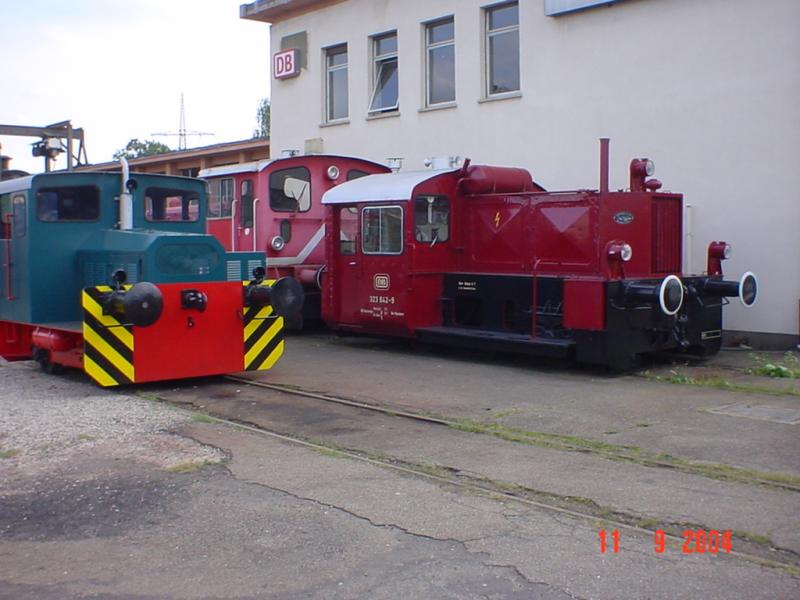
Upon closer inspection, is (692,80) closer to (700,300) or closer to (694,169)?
(694,169)

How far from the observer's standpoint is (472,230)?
43.0ft

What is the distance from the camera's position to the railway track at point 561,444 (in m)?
6.50

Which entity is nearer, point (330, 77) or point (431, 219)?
point (431, 219)

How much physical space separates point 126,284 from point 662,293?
6.08 m

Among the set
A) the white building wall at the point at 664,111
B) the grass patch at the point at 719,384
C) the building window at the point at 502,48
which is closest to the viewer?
the grass patch at the point at 719,384

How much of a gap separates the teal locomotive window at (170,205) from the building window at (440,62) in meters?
7.17

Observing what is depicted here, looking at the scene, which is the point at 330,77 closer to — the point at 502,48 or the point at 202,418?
the point at 502,48

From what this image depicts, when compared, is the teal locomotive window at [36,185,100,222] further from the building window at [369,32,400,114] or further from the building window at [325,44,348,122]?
the building window at [325,44,348,122]

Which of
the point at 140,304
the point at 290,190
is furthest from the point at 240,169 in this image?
the point at 140,304

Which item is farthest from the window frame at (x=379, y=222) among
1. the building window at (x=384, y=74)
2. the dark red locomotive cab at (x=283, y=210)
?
the building window at (x=384, y=74)

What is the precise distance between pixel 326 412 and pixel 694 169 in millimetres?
7496

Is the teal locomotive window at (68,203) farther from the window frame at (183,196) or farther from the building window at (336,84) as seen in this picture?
the building window at (336,84)

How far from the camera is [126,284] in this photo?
10.0 metres
